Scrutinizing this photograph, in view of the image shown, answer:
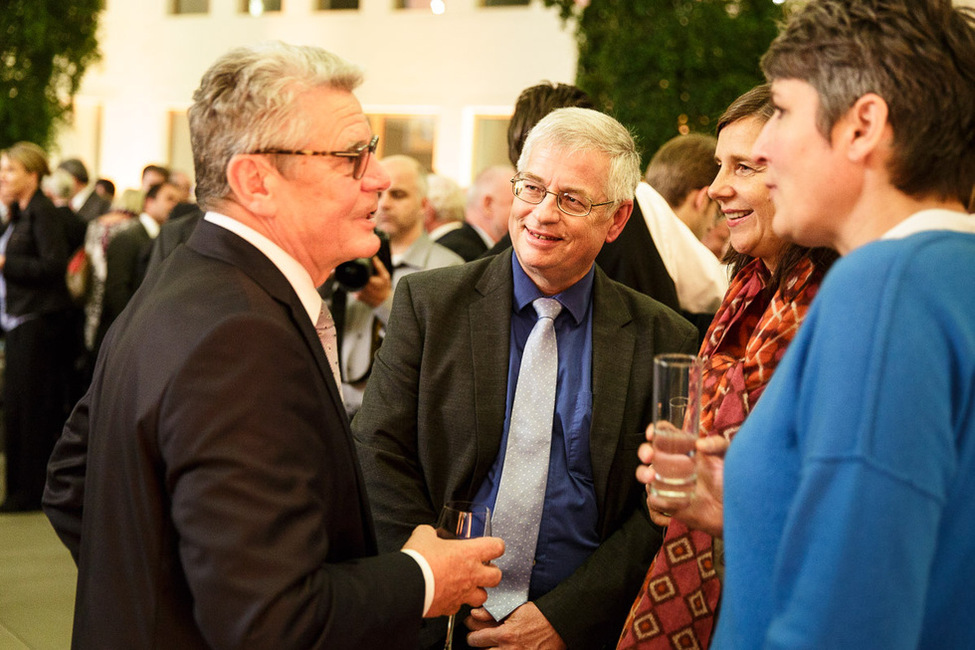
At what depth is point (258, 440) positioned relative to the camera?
129cm

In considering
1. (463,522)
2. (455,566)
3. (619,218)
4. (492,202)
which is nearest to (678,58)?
(492,202)

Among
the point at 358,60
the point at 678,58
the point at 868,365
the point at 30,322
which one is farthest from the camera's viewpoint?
the point at 358,60

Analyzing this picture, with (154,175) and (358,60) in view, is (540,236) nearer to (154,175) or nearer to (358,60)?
(154,175)

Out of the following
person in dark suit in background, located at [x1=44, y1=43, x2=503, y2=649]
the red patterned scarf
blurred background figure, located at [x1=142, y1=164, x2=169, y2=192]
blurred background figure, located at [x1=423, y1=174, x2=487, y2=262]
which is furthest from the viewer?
blurred background figure, located at [x1=142, y1=164, x2=169, y2=192]

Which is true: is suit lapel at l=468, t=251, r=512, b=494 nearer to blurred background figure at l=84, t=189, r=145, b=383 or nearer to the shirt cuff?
the shirt cuff

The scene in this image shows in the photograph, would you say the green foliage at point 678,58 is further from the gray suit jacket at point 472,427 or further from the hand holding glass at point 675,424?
the hand holding glass at point 675,424

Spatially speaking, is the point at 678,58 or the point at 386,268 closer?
the point at 386,268

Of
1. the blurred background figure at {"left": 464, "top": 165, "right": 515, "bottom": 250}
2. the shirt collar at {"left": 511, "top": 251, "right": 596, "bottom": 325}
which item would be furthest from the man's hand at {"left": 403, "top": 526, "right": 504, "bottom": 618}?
the blurred background figure at {"left": 464, "top": 165, "right": 515, "bottom": 250}

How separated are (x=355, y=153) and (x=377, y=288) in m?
2.22

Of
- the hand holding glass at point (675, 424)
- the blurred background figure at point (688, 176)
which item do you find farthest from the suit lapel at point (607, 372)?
the blurred background figure at point (688, 176)

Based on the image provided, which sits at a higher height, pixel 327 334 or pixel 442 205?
pixel 327 334

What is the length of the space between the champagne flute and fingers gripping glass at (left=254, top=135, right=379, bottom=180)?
1.98ft

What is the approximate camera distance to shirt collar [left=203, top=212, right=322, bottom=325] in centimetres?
152

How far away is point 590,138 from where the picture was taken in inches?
87.9
